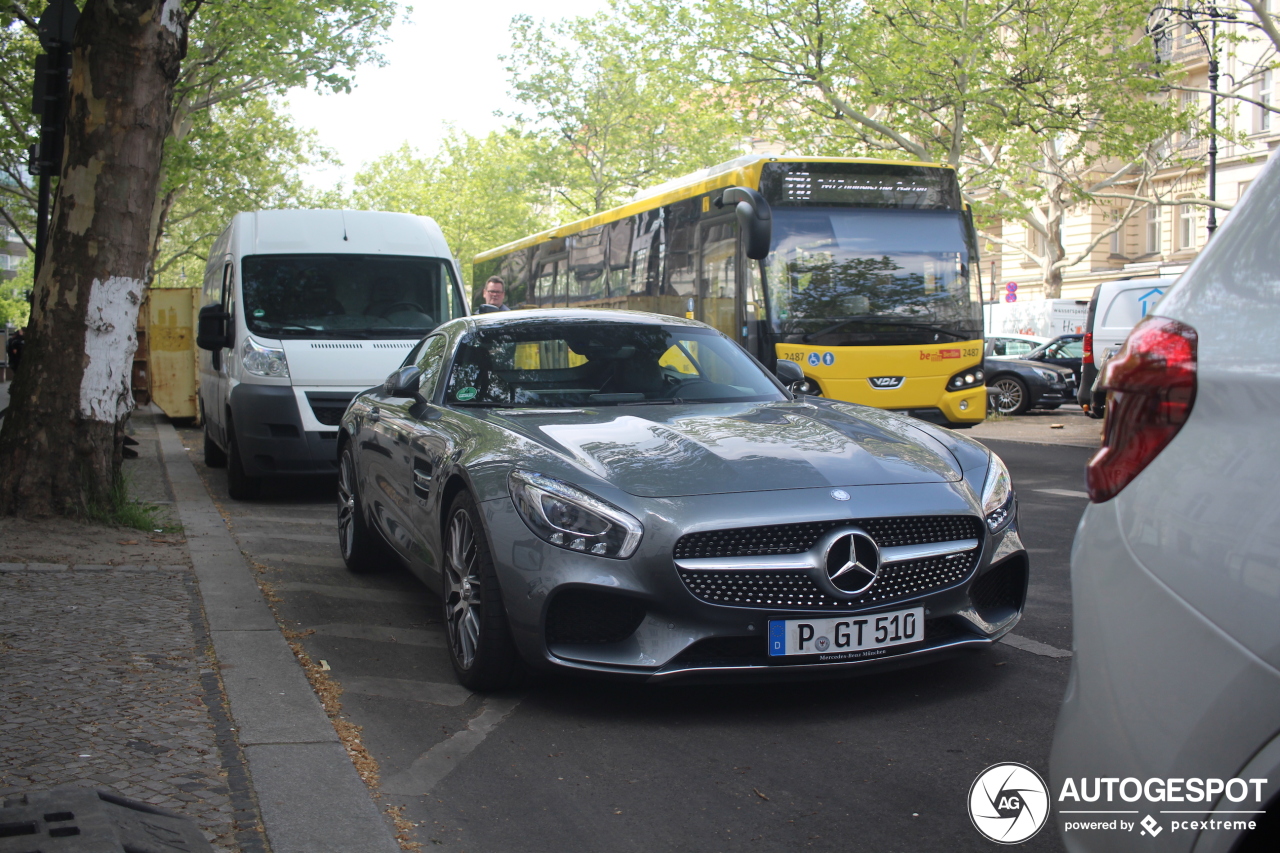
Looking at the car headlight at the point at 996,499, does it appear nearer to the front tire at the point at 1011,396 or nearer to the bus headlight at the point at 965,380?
the bus headlight at the point at 965,380

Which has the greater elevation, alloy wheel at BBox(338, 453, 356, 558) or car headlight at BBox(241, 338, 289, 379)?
car headlight at BBox(241, 338, 289, 379)

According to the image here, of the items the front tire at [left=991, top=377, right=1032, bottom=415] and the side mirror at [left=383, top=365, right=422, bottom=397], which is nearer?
the side mirror at [left=383, top=365, right=422, bottom=397]

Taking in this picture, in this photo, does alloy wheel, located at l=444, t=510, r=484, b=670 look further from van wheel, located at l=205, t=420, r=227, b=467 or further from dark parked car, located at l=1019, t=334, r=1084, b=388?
dark parked car, located at l=1019, t=334, r=1084, b=388

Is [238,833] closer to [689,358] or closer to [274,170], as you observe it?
[689,358]

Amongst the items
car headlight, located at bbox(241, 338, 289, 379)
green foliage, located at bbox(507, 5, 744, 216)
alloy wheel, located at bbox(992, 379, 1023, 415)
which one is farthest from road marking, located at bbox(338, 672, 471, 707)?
green foliage, located at bbox(507, 5, 744, 216)

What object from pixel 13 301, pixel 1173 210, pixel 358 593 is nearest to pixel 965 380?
pixel 358 593

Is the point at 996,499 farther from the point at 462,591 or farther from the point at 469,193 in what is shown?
the point at 469,193

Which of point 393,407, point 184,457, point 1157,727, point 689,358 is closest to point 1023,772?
point 1157,727

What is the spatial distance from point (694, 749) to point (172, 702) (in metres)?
1.70

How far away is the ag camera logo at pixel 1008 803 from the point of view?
3.18m

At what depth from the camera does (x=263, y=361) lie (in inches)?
382

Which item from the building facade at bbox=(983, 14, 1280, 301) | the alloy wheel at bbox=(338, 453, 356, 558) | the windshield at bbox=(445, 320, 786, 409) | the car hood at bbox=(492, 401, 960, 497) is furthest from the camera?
the building facade at bbox=(983, 14, 1280, 301)

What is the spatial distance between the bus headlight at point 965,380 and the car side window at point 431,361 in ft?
27.3

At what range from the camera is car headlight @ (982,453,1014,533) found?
4.38 m
